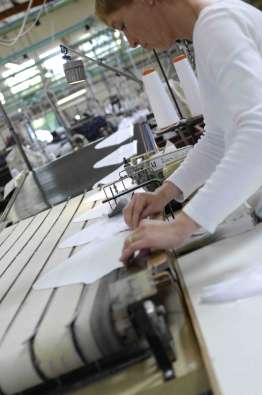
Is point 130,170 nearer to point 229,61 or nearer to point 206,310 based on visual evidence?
point 229,61

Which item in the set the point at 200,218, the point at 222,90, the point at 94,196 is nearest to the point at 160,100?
the point at 94,196

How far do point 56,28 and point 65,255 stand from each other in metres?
8.19

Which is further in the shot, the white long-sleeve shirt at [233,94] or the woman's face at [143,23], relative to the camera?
the woman's face at [143,23]

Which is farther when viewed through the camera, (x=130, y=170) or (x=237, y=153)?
(x=130, y=170)

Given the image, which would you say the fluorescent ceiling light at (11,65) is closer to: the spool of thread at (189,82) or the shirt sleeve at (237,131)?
the spool of thread at (189,82)

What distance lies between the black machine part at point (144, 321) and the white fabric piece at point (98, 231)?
0.51 meters

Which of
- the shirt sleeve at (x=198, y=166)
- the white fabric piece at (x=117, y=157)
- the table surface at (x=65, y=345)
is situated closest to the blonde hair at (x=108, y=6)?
the shirt sleeve at (x=198, y=166)

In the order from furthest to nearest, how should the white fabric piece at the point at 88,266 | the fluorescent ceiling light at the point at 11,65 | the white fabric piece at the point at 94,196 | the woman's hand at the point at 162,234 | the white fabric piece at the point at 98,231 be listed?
1. the fluorescent ceiling light at the point at 11,65
2. the white fabric piece at the point at 94,196
3. the white fabric piece at the point at 98,231
4. the white fabric piece at the point at 88,266
5. the woman's hand at the point at 162,234

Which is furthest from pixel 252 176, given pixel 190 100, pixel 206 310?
pixel 190 100

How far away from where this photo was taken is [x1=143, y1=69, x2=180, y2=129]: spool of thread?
7.06 feet

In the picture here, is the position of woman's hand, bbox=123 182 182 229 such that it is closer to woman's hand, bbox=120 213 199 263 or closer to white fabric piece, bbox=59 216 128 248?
white fabric piece, bbox=59 216 128 248

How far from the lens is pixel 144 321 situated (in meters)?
0.67

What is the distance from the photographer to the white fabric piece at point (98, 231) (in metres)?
1.27

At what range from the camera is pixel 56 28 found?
8617mm
